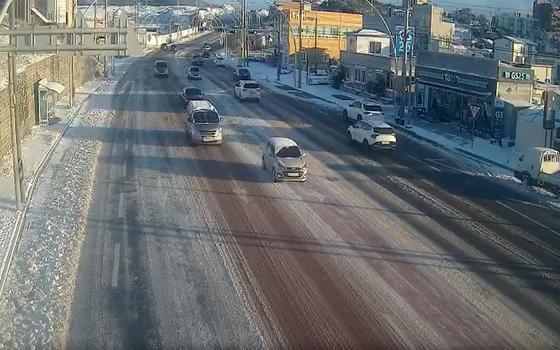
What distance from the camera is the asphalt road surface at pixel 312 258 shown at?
13.0 m

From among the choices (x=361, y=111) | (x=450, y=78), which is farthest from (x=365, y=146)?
(x=450, y=78)

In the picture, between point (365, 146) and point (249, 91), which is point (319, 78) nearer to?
point (249, 91)

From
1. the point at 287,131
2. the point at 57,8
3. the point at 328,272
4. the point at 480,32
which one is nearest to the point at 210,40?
the point at 480,32

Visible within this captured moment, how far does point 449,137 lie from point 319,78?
1660 inches

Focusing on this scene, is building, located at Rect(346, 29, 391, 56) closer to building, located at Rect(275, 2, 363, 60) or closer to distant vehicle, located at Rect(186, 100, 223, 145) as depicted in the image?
building, located at Rect(275, 2, 363, 60)

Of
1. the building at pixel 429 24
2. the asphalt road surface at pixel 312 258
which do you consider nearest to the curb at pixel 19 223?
the asphalt road surface at pixel 312 258

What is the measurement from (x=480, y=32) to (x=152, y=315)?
4663 inches

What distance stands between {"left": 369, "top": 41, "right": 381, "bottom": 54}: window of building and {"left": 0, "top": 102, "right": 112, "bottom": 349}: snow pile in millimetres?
47692

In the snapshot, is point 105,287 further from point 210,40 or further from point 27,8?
point 210,40

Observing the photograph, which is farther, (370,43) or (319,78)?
(319,78)

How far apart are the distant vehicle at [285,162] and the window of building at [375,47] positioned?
4603 cm

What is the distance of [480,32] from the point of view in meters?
124

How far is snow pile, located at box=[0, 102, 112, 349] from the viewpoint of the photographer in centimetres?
1270

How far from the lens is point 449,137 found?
39562 mm
